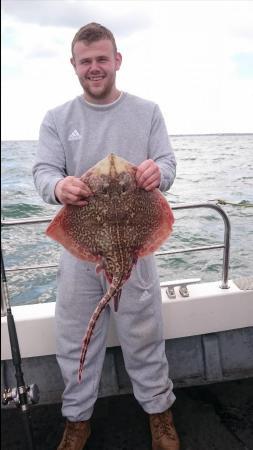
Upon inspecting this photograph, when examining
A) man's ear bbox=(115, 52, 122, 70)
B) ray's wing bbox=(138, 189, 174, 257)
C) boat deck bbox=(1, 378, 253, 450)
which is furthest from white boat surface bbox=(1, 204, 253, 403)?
man's ear bbox=(115, 52, 122, 70)

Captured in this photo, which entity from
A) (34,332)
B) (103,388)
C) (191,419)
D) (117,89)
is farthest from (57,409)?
(117,89)

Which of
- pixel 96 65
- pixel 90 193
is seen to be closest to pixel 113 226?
pixel 90 193

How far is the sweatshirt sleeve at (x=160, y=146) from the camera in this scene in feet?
7.76

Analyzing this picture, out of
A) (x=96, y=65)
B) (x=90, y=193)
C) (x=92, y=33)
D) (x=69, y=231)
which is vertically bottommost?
(x=69, y=231)

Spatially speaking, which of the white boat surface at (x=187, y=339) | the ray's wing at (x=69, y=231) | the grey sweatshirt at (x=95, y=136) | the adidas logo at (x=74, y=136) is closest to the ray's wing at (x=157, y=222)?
the ray's wing at (x=69, y=231)

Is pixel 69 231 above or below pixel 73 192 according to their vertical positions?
below

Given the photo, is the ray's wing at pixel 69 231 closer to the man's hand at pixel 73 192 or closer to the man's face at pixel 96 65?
the man's hand at pixel 73 192

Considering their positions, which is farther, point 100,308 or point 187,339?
point 187,339

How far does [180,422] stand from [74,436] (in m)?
0.77

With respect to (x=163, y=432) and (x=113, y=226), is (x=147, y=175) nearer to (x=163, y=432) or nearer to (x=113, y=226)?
(x=113, y=226)

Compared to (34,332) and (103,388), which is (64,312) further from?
(103,388)

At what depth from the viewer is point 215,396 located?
10.6 ft

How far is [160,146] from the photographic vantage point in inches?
96.2

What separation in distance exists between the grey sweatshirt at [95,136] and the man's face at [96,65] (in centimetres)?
12
